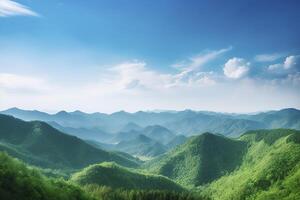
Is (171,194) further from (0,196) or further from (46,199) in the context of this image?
(0,196)

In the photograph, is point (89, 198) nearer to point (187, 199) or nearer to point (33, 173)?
point (33, 173)

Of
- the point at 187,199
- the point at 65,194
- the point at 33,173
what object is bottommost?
the point at 187,199

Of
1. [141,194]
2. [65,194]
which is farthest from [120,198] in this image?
[65,194]

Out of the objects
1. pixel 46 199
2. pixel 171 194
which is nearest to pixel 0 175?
pixel 46 199

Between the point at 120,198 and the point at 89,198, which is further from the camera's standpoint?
the point at 120,198

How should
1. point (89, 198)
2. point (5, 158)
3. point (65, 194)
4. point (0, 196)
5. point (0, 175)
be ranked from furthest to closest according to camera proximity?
point (89, 198) < point (65, 194) < point (5, 158) < point (0, 175) < point (0, 196)

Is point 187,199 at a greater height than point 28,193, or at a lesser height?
lesser

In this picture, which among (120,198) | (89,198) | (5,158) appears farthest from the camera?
(120,198)

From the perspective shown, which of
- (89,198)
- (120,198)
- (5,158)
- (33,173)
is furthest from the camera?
(120,198)

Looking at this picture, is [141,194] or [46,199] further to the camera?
[141,194]
